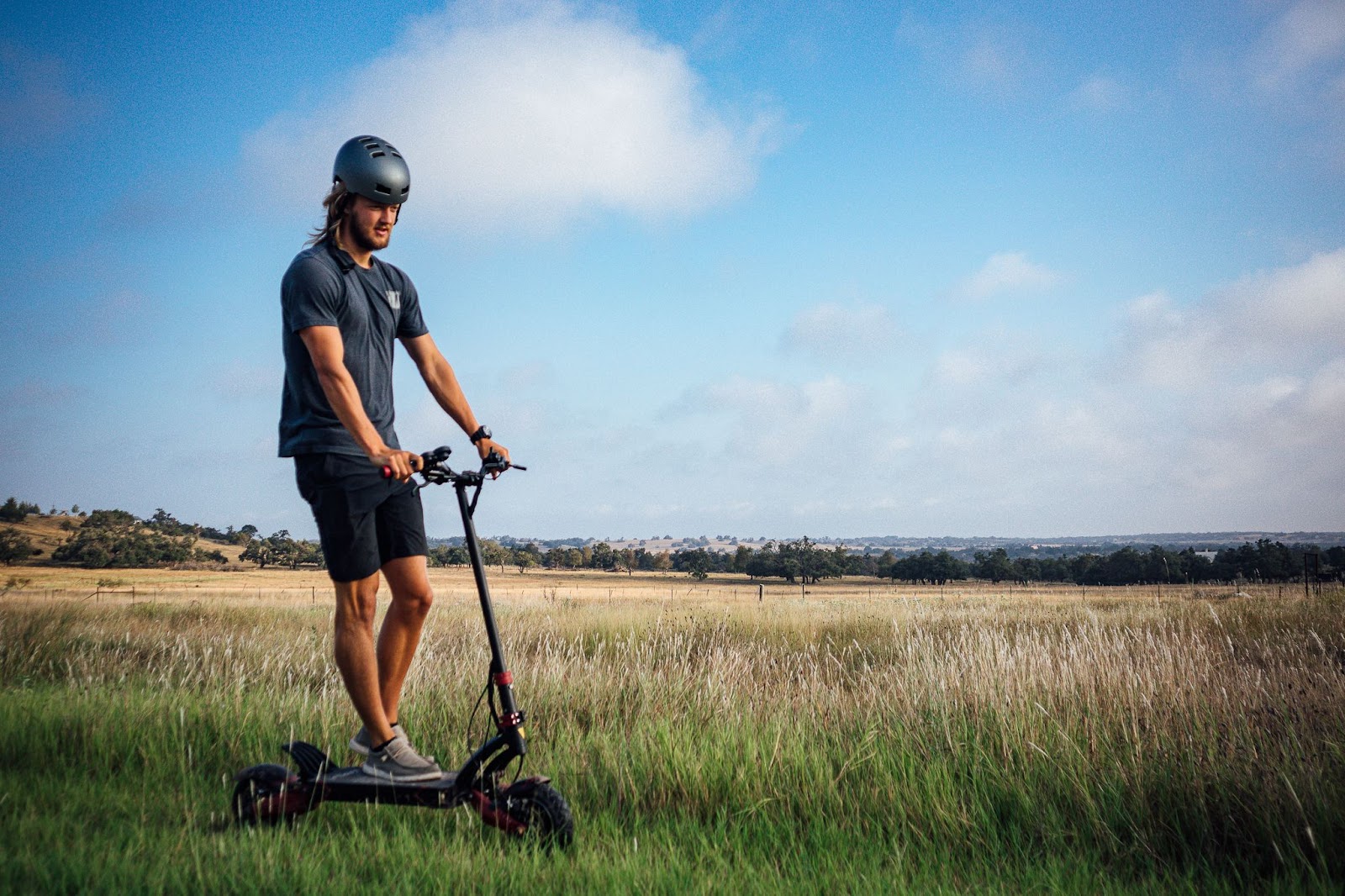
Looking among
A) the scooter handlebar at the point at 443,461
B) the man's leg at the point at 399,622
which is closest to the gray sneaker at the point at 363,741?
the man's leg at the point at 399,622

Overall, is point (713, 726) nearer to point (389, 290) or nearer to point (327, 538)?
point (327, 538)

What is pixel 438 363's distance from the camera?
13.0ft

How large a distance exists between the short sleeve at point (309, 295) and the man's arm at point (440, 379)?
0.61 m

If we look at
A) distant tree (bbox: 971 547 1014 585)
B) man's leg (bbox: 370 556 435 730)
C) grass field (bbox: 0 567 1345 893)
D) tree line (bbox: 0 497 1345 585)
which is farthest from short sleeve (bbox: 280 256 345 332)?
distant tree (bbox: 971 547 1014 585)

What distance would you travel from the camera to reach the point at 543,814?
2.93 meters

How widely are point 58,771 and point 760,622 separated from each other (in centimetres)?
963

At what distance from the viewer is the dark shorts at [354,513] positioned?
3.26 metres

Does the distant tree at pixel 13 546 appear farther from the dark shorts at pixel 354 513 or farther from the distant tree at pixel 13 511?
the dark shorts at pixel 354 513

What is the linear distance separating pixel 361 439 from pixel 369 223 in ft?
3.49

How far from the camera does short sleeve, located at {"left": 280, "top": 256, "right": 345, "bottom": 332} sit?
3.22 meters

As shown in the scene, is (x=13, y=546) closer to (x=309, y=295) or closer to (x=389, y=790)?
(x=309, y=295)

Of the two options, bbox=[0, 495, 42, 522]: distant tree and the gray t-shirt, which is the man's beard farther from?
bbox=[0, 495, 42, 522]: distant tree

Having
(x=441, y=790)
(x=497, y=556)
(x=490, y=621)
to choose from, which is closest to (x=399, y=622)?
(x=490, y=621)

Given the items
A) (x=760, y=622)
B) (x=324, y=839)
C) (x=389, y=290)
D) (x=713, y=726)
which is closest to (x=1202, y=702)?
(x=713, y=726)
